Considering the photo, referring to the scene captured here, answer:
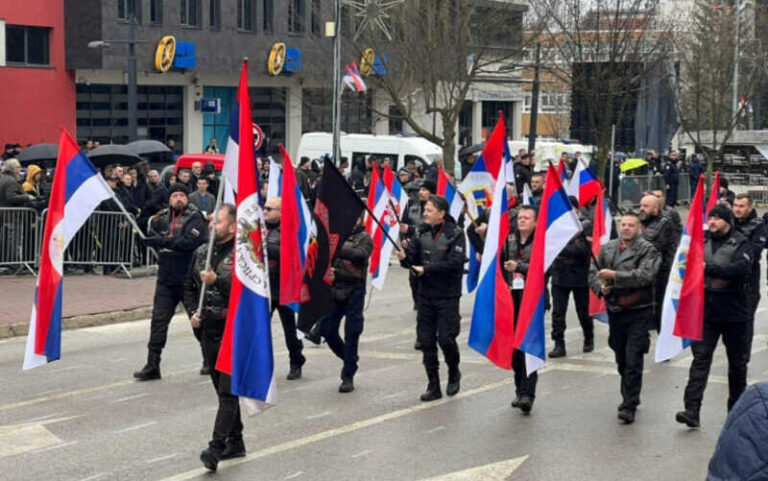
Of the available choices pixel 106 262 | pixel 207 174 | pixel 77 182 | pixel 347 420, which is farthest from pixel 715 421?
pixel 207 174

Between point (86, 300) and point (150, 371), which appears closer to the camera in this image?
point (150, 371)

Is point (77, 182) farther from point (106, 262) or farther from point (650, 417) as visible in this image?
point (106, 262)

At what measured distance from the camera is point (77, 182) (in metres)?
10.8

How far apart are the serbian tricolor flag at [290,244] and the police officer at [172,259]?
44.2 inches

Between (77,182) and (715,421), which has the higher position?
(77,182)

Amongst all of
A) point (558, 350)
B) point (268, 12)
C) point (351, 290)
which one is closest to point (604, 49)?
point (268, 12)

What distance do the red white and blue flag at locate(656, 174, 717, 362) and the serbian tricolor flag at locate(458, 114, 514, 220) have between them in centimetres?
362

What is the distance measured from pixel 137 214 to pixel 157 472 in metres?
11.8

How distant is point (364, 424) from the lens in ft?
32.1

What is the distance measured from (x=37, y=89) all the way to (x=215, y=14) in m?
7.81

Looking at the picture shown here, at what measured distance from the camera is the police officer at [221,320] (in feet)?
27.5

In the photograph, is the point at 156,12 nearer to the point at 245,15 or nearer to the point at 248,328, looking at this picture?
the point at 245,15

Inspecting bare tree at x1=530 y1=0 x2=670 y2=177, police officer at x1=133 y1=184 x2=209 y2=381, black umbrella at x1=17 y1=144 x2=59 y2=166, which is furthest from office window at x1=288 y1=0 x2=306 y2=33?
police officer at x1=133 y1=184 x2=209 y2=381

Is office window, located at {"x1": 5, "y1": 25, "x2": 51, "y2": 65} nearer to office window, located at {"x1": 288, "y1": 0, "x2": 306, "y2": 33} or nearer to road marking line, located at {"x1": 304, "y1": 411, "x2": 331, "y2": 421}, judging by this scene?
office window, located at {"x1": 288, "y1": 0, "x2": 306, "y2": 33}
